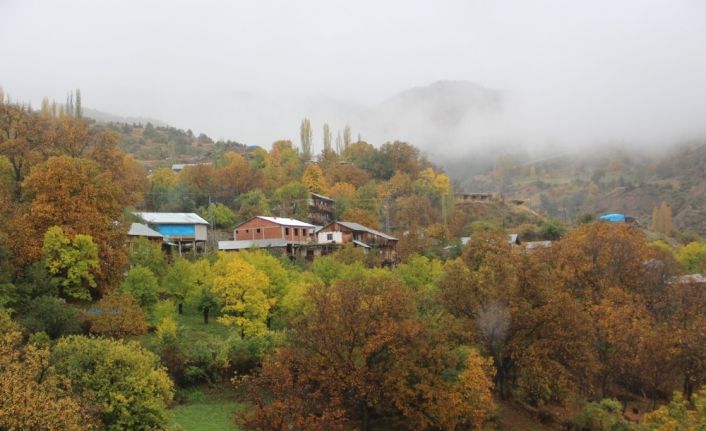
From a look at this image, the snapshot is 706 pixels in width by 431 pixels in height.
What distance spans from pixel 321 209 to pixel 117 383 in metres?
57.2

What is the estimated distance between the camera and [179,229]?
192 feet

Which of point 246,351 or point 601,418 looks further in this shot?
point 246,351

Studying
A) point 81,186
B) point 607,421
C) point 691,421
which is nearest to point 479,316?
point 607,421

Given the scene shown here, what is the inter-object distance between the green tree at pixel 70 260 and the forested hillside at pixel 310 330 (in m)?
0.10

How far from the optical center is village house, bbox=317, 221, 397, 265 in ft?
204

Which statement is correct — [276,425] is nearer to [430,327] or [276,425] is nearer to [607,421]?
[430,327]

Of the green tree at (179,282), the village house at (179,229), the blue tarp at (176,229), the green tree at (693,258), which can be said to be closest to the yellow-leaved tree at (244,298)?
the green tree at (179,282)

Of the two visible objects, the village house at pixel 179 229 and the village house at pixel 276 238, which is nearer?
the village house at pixel 179 229

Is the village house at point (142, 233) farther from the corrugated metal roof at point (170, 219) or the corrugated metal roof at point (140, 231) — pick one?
the corrugated metal roof at point (170, 219)

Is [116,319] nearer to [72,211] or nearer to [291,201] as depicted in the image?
[72,211]

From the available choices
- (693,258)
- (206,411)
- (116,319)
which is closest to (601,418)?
(206,411)

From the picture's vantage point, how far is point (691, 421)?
22.1 m

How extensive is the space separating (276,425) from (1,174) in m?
26.9

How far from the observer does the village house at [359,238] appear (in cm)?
6219
